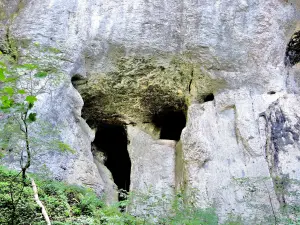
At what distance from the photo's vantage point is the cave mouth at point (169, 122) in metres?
8.95

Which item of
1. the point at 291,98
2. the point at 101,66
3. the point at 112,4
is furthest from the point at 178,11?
the point at 291,98

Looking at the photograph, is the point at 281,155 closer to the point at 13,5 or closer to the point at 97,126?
the point at 97,126

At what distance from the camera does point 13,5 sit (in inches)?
316

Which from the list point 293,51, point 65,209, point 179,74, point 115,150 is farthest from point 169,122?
point 65,209

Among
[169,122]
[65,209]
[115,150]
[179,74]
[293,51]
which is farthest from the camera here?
[115,150]

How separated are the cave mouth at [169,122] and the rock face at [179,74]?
497 millimetres

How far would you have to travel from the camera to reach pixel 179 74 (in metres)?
8.00

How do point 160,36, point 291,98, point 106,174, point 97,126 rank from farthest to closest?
point 97,126, point 106,174, point 160,36, point 291,98

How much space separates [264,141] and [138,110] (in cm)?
302

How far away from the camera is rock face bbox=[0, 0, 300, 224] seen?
6.95m

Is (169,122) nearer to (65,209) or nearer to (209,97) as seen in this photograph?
(209,97)

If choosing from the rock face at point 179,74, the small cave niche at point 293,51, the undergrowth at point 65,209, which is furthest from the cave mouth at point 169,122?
the undergrowth at point 65,209

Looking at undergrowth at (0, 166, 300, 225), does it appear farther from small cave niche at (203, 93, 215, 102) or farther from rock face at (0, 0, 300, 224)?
small cave niche at (203, 93, 215, 102)

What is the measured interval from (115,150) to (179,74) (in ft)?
9.08
